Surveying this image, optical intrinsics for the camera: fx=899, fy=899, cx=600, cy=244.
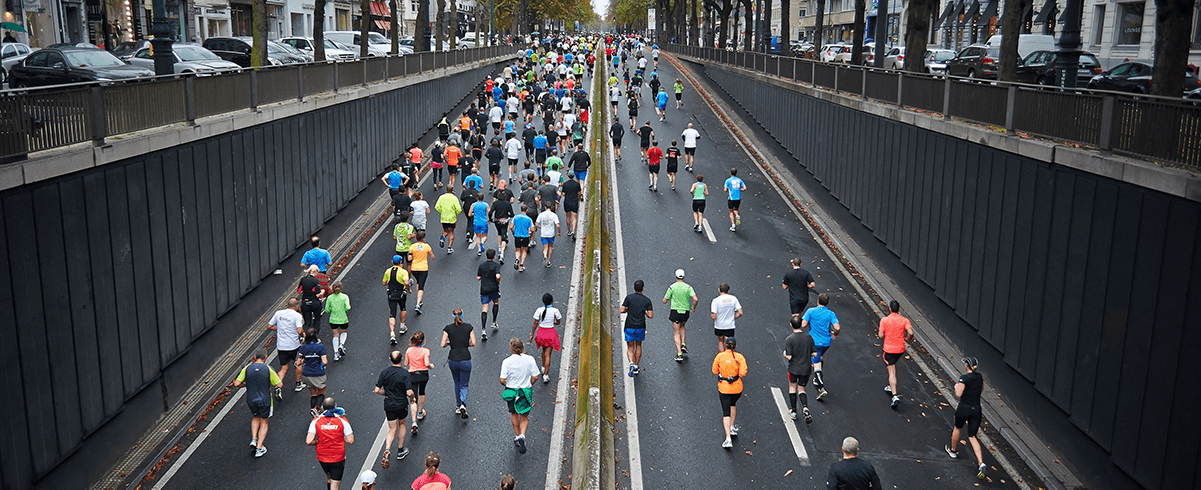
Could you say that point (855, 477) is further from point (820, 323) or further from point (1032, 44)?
point (1032, 44)

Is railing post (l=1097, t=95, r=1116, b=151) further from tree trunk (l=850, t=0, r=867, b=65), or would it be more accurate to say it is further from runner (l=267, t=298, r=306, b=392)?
tree trunk (l=850, t=0, r=867, b=65)

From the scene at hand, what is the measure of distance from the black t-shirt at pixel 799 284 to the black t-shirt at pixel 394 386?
7639mm

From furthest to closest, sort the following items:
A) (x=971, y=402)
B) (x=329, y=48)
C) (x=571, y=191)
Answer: (x=329, y=48) → (x=571, y=191) → (x=971, y=402)

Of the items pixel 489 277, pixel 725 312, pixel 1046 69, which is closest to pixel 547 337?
pixel 489 277

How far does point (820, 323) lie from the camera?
48.0 feet

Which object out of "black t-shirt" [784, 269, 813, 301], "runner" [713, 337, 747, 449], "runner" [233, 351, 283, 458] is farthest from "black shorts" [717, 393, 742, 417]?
"runner" [233, 351, 283, 458]

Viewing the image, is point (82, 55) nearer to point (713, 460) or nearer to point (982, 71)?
point (713, 460)

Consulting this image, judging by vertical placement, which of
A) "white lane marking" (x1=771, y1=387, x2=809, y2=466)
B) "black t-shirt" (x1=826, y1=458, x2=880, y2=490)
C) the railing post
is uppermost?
the railing post

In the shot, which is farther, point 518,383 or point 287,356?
point 287,356

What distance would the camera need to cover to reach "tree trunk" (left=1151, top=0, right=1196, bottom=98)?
14789 millimetres

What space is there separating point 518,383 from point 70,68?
1857 cm

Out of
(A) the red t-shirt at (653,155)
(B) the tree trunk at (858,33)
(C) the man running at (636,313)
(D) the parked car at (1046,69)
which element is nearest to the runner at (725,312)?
(C) the man running at (636,313)

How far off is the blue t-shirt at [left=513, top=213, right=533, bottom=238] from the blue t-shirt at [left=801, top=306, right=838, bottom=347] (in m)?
7.64

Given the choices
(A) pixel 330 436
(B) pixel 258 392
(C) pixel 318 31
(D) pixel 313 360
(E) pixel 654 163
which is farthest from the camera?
(C) pixel 318 31
